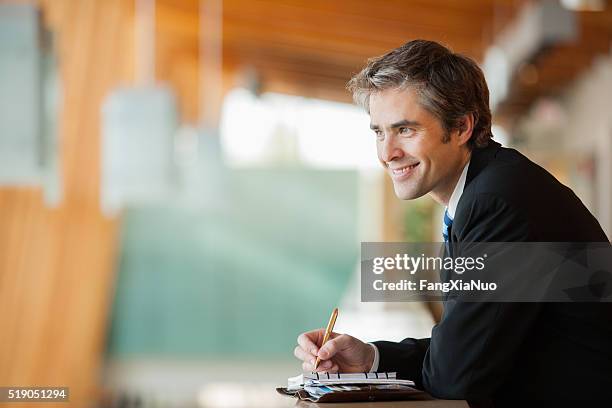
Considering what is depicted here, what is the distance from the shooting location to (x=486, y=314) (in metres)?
1.83

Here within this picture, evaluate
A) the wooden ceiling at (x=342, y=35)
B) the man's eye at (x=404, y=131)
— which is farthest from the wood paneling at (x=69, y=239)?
the man's eye at (x=404, y=131)

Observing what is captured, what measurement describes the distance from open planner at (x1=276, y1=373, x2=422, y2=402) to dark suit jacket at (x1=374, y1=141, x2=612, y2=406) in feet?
0.21

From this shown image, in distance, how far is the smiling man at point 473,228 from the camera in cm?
185

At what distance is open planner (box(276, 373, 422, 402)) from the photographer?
1.85m

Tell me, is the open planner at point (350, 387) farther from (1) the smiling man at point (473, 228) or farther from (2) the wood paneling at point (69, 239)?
(2) the wood paneling at point (69, 239)

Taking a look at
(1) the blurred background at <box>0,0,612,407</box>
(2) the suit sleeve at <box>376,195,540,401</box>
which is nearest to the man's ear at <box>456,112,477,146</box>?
(2) the suit sleeve at <box>376,195,540,401</box>

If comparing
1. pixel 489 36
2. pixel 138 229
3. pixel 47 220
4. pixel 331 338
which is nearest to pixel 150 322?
pixel 138 229

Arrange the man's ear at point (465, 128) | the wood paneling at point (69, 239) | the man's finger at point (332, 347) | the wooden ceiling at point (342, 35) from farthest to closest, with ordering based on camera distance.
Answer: the wooden ceiling at point (342, 35), the wood paneling at point (69, 239), the man's ear at point (465, 128), the man's finger at point (332, 347)

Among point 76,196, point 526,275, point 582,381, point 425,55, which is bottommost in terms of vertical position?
point 582,381

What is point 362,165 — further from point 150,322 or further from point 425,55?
point 425,55

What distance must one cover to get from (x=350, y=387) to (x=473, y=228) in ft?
1.22

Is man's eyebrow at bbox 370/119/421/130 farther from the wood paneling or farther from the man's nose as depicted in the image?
the wood paneling

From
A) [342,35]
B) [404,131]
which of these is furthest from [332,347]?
[342,35]

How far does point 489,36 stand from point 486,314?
6.83m
